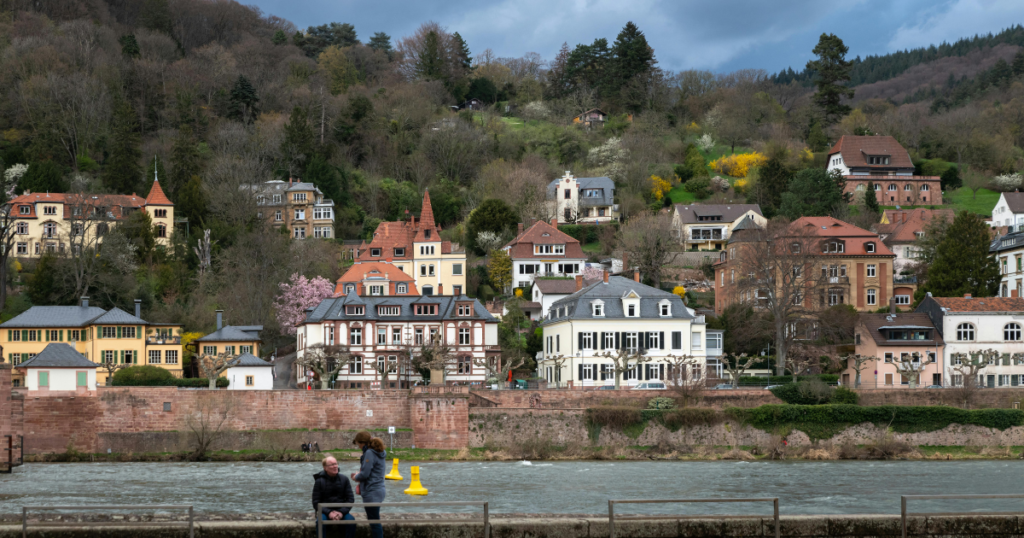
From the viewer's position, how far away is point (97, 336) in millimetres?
60906

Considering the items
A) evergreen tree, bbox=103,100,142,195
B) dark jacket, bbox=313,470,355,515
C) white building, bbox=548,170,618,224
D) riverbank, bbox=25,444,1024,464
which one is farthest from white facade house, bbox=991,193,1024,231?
dark jacket, bbox=313,470,355,515

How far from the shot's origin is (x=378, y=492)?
15.7 metres

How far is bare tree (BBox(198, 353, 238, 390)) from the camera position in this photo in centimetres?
5400

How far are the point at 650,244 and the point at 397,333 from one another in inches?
854

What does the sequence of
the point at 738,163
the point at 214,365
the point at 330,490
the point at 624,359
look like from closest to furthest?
the point at 330,490
the point at 214,365
the point at 624,359
the point at 738,163

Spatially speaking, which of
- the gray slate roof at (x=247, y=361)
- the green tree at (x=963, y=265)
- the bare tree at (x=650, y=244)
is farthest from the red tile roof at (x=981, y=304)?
the gray slate roof at (x=247, y=361)

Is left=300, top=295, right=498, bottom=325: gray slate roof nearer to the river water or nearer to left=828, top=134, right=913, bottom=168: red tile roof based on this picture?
the river water

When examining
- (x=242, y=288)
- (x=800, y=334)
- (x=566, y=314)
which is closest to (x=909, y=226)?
(x=800, y=334)

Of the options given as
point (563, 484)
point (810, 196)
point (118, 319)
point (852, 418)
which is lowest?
point (563, 484)

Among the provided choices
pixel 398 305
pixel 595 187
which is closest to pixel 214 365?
pixel 398 305

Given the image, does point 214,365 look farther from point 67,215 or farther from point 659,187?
point 659,187

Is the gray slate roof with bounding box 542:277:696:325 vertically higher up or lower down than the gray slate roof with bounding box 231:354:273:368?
higher up

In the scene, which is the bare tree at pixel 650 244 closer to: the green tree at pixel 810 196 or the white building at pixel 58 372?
the green tree at pixel 810 196

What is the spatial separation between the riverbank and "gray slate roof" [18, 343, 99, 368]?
4.03 meters
